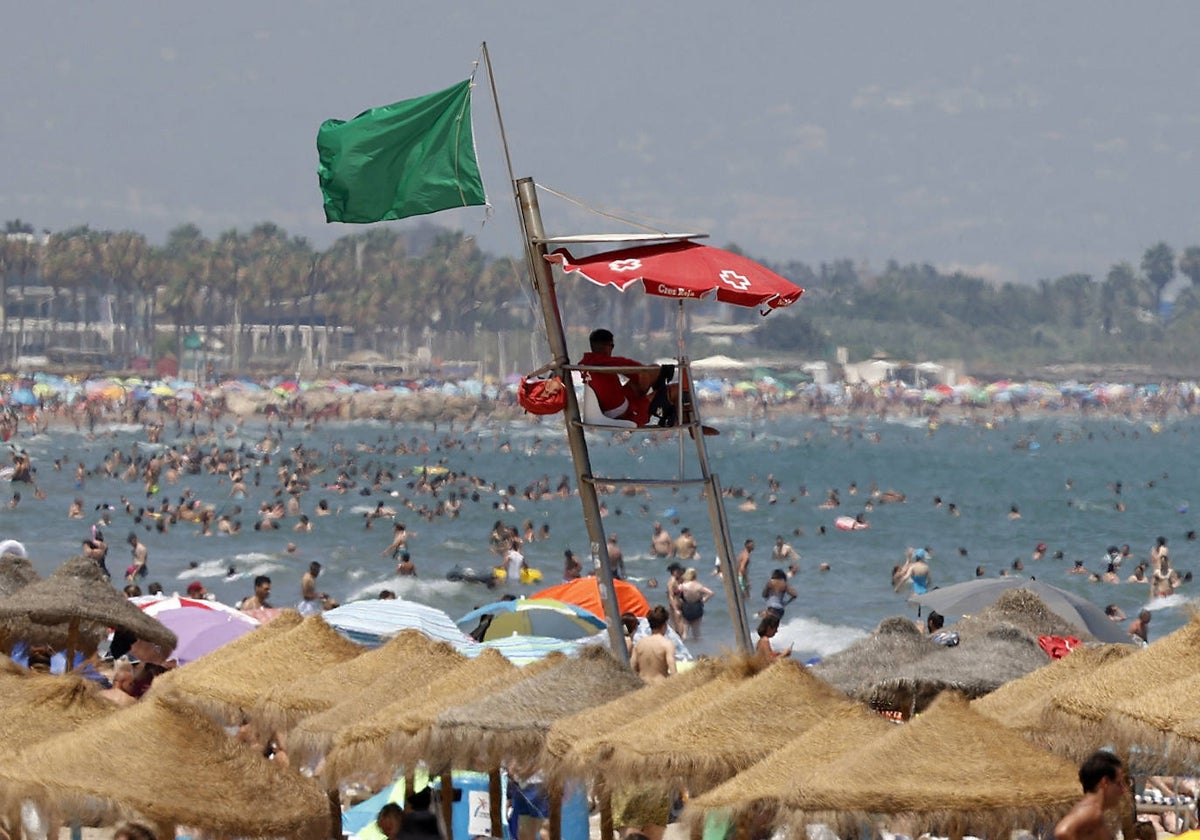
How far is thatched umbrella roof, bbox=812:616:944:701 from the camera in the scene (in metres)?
11.9

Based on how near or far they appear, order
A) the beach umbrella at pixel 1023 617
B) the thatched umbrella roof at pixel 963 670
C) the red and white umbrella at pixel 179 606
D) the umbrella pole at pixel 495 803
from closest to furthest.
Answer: the umbrella pole at pixel 495 803 → the thatched umbrella roof at pixel 963 670 → the beach umbrella at pixel 1023 617 → the red and white umbrella at pixel 179 606

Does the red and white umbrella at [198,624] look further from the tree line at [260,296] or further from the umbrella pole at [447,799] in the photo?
the tree line at [260,296]

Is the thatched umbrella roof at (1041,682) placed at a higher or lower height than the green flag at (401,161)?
lower

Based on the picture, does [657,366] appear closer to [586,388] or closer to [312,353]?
[586,388]

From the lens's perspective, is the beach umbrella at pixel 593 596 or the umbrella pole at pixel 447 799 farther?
the beach umbrella at pixel 593 596

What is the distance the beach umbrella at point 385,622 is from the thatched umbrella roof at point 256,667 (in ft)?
12.8

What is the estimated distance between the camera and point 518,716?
31.1 ft

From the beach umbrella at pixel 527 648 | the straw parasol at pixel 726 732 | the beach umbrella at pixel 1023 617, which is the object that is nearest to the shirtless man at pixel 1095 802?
the straw parasol at pixel 726 732

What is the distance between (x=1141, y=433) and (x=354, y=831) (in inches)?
5802

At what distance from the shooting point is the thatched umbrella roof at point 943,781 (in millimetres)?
7539

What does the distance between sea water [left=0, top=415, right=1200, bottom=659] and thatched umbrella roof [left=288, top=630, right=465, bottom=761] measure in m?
1.74

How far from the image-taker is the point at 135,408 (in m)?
114

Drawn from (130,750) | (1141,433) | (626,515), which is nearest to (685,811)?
(130,750)

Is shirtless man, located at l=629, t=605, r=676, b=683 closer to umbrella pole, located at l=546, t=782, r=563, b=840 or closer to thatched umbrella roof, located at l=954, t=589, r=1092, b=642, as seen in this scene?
thatched umbrella roof, located at l=954, t=589, r=1092, b=642
